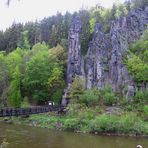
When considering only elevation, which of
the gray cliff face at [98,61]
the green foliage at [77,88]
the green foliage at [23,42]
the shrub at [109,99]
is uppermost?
the green foliage at [23,42]

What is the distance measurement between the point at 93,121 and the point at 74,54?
91.4 feet

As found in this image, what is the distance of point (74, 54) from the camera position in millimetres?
77625

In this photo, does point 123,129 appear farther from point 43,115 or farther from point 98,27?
point 98,27

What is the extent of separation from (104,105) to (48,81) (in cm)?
1619

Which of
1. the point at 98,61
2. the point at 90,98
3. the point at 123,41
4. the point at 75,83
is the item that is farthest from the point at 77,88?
the point at 123,41

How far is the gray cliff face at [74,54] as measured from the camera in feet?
247

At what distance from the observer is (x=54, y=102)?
2859 inches

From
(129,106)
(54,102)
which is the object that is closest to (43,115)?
(54,102)

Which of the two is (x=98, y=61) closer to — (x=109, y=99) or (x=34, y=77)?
(x=109, y=99)

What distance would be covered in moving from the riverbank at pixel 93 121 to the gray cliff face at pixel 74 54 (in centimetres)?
1288

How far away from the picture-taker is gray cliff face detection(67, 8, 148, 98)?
233ft

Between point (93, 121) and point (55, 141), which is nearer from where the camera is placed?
point (55, 141)

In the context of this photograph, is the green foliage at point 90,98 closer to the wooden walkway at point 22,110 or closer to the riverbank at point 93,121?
the riverbank at point 93,121

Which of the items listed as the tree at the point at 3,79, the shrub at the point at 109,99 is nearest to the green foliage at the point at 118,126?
the shrub at the point at 109,99
